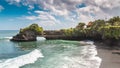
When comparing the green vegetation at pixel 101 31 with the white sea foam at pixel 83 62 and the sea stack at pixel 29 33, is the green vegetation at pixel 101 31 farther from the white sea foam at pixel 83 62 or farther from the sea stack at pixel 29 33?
the white sea foam at pixel 83 62

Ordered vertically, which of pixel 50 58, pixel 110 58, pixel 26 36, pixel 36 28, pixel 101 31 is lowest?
pixel 110 58

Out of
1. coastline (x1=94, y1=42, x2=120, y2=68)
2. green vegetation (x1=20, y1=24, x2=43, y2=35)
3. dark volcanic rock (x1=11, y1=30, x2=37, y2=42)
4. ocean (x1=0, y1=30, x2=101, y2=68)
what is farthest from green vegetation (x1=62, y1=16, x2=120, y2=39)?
dark volcanic rock (x1=11, y1=30, x2=37, y2=42)

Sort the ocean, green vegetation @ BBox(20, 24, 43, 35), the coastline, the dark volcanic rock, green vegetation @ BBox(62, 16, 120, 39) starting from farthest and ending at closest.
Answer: green vegetation @ BBox(20, 24, 43, 35) < the dark volcanic rock < green vegetation @ BBox(62, 16, 120, 39) < the ocean < the coastline

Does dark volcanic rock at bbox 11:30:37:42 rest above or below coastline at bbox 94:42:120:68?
above

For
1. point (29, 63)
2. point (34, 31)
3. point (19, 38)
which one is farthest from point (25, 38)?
point (29, 63)

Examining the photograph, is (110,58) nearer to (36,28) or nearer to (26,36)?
(26,36)

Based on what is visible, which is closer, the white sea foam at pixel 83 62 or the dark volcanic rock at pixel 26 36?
the white sea foam at pixel 83 62

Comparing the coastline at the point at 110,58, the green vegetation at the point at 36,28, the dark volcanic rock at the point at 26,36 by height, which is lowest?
the coastline at the point at 110,58

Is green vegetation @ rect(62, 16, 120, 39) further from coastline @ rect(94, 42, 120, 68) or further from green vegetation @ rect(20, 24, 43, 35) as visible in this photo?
coastline @ rect(94, 42, 120, 68)

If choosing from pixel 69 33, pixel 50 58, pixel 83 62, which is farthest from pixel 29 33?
pixel 83 62

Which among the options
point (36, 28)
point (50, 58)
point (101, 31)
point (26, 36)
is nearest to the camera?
point (50, 58)

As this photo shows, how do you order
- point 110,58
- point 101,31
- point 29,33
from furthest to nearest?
1. point 29,33
2. point 101,31
3. point 110,58

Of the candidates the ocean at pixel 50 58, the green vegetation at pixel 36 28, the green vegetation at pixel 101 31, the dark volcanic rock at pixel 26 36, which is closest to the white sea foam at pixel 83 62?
the ocean at pixel 50 58

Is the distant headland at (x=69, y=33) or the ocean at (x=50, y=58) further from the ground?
the distant headland at (x=69, y=33)
